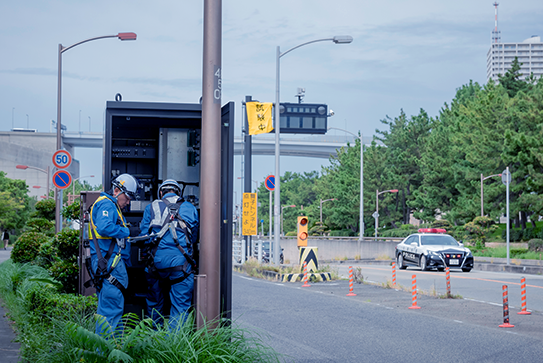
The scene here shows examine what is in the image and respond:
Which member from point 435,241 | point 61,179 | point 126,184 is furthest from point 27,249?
point 435,241

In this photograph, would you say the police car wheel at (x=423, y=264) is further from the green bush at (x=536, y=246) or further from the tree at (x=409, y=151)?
the tree at (x=409, y=151)

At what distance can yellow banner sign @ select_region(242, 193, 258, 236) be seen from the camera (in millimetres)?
26172

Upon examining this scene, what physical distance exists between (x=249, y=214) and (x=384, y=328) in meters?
16.3

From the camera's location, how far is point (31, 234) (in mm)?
16375

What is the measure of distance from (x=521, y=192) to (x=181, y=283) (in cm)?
4024

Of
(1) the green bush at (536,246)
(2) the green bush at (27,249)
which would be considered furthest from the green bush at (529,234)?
(2) the green bush at (27,249)

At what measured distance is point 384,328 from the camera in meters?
10.4

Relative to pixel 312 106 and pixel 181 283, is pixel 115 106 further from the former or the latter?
pixel 312 106

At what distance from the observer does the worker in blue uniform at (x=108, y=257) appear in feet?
20.7

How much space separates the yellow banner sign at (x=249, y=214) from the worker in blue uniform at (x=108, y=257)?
64.3 ft

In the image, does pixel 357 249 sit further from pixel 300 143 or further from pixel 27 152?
pixel 27 152

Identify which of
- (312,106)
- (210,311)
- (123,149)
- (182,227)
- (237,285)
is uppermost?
(312,106)

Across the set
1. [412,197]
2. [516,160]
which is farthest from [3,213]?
[516,160]

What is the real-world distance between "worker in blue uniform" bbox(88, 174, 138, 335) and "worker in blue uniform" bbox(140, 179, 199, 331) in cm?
32
